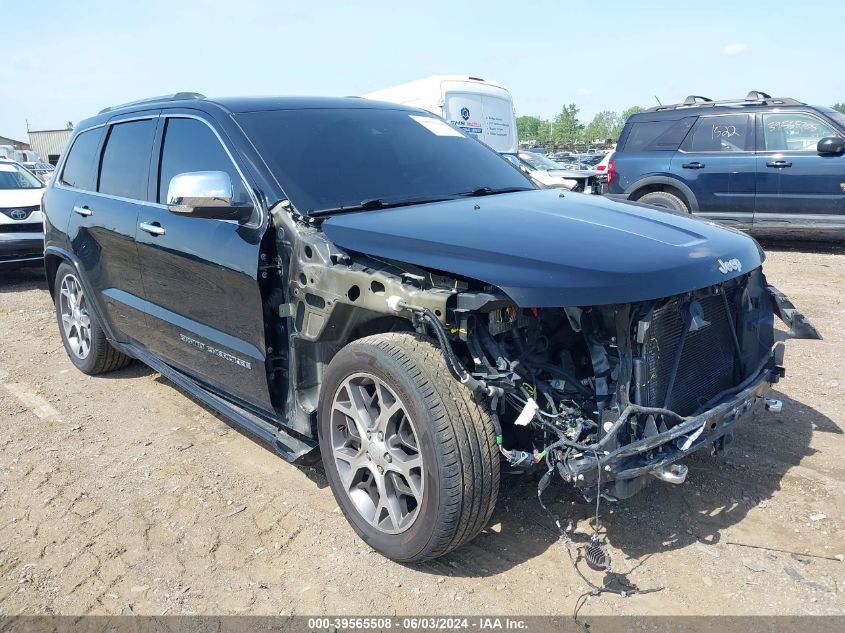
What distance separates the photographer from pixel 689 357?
2.86 m

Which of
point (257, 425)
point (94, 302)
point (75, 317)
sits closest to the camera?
point (257, 425)

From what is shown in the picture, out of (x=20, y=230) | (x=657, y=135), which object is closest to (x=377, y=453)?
(x=20, y=230)

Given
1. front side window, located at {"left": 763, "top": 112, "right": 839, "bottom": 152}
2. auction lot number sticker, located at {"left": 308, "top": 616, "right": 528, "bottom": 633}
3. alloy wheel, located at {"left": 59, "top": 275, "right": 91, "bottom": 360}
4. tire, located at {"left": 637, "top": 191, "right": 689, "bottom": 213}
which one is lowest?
auction lot number sticker, located at {"left": 308, "top": 616, "right": 528, "bottom": 633}

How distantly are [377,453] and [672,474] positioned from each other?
115cm

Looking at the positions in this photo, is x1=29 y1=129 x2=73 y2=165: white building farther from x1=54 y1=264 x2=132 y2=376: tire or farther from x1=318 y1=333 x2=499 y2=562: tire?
x1=318 y1=333 x2=499 y2=562: tire

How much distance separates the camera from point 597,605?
2.55 meters

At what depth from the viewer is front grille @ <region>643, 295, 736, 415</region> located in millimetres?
2650

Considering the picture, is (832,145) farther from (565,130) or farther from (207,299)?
(565,130)

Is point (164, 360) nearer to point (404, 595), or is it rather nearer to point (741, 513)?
point (404, 595)

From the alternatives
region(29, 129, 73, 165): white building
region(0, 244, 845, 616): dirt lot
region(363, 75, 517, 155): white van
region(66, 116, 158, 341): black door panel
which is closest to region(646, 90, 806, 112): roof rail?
region(363, 75, 517, 155): white van

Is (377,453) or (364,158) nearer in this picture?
(377,453)

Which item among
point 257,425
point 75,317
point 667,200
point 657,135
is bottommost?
point 257,425

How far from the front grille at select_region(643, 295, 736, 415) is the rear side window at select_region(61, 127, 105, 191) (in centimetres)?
395

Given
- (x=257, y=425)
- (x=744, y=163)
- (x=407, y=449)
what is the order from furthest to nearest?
(x=744, y=163), (x=257, y=425), (x=407, y=449)
